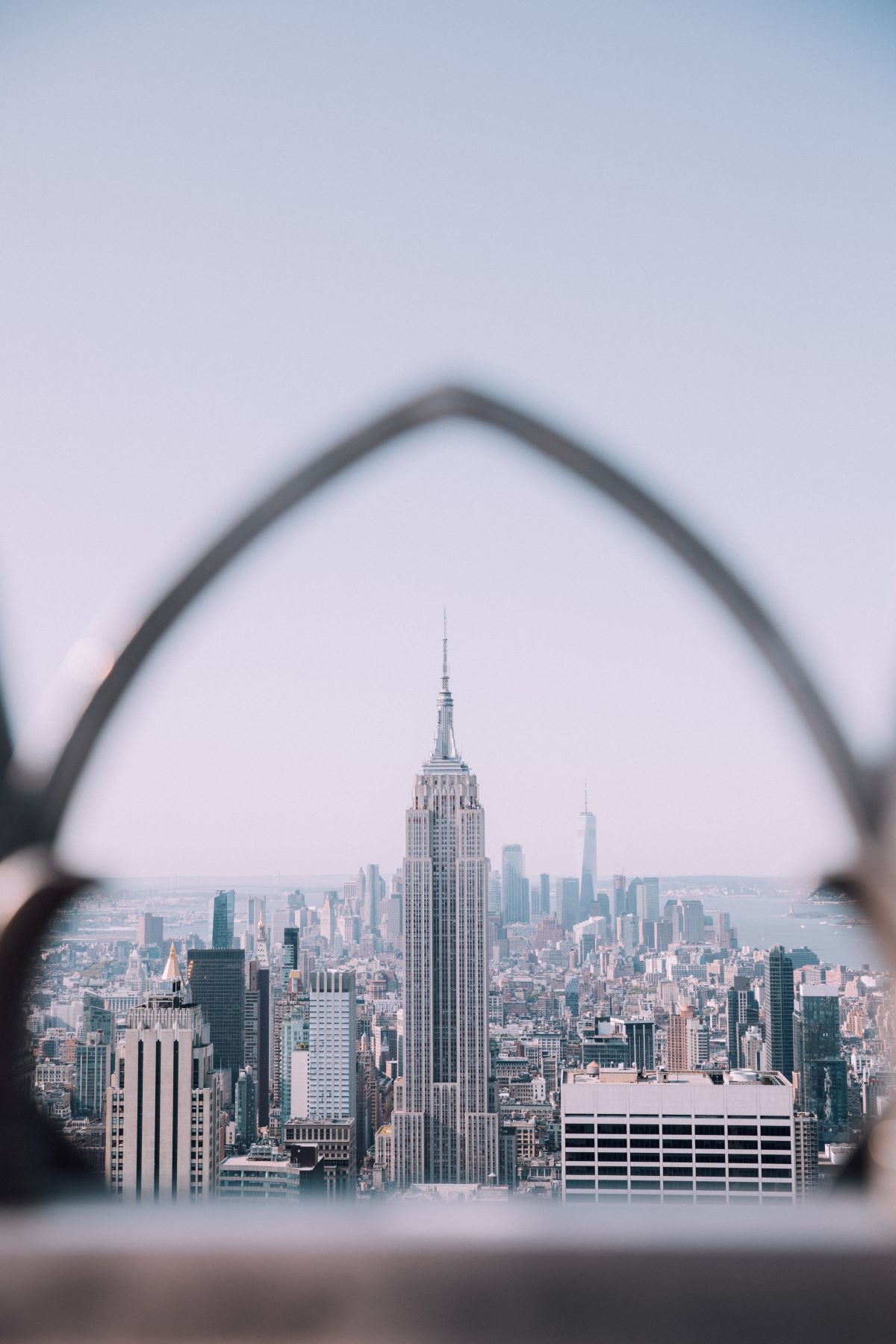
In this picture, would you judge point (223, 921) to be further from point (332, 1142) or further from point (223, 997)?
point (332, 1142)

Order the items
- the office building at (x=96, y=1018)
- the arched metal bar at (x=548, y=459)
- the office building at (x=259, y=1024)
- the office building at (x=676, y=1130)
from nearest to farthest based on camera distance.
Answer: the arched metal bar at (x=548, y=459)
the office building at (x=96, y=1018)
the office building at (x=676, y=1130)
the office building at (x=259, y=1024)

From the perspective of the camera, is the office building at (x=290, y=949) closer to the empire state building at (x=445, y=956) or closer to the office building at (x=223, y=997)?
the office building at (x=223, y=997)

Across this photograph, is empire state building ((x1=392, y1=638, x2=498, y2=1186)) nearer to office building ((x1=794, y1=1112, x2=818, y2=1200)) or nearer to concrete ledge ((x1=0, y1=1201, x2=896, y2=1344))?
office building ((x1=794, y1=1112, x2=818, y2=1200))

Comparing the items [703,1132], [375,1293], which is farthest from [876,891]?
[703,1132]

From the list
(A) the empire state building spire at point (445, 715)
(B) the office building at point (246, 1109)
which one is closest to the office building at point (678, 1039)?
(B) the office building at point (246, 1109)

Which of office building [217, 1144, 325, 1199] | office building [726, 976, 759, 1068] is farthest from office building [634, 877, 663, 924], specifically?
office building [217, 1144, 325, 1199]

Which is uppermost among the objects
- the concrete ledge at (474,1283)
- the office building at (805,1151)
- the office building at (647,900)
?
the concrete ledge at (474,1283)
